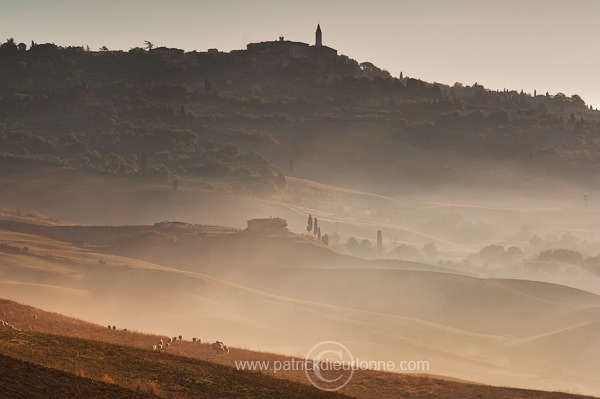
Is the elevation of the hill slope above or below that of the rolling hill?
above

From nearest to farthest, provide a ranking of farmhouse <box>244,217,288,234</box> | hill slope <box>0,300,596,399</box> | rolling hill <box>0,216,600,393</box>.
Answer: hill slope <box>0,300,596,399</box>, rolling hill <box>0,216,600,393</box>, farmhouse <box>244,217,288,234</box>

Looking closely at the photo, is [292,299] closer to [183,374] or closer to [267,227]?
[267,227]

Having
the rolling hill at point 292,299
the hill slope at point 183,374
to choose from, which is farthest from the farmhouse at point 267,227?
the hill slope at point 183,374

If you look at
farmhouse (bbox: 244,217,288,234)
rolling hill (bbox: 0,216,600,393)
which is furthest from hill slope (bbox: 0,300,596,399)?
farmhouse (bbox: 244,217,288,234)

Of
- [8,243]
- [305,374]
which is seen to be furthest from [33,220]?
[305,374]

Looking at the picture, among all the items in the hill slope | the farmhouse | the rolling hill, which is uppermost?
the farmhouse

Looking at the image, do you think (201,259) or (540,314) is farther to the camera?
(201,259)

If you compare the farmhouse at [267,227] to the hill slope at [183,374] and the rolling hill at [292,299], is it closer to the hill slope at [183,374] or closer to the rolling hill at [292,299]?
the rolling hill at [292,299]

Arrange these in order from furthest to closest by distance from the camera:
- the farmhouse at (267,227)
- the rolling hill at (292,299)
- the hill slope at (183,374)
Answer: the farmhouse at (267,227), the rolling hill at (292,299), the hill slope at (183,374)

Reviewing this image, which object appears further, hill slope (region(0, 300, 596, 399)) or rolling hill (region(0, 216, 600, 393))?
rolling hill (region(0, 216, 600, 393))

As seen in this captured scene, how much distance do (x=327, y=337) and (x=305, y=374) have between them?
39.9 meters

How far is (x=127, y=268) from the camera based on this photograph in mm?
100000

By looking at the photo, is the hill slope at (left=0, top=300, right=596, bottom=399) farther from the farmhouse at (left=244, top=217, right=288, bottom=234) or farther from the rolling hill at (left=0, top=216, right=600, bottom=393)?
the farmhouse at (left=244, top=217, right=288, bottom=234)

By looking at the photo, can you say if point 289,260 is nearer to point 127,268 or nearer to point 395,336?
point 127,268
